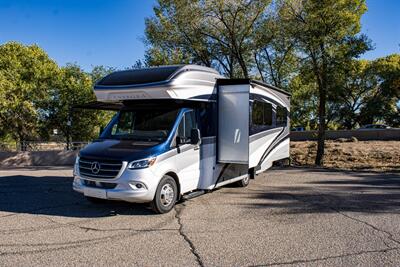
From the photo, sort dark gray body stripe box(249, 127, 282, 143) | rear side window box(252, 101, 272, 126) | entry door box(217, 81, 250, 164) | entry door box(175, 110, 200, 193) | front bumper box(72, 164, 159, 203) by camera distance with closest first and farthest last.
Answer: front bumper box(72, 164, 159, 203)
entry door box(175, 110, 200, 193)
entry door box(217, 81, 250, 164)
dark gray body stripe box(249, 127, 282, 143)
rear side window box(252, 101, 272, 126)

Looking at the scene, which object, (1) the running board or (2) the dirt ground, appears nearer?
(1) the running board

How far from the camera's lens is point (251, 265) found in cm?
500

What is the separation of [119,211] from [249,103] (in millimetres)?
3746


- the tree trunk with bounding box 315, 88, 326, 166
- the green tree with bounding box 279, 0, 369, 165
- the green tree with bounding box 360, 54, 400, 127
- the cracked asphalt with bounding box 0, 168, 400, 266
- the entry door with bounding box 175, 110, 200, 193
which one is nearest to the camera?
the cracked asphalt with bounding box 0, 168, 400, 266

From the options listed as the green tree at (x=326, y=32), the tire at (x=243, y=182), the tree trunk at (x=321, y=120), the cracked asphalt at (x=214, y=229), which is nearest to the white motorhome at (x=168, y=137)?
the tire at (x=243, y=182)

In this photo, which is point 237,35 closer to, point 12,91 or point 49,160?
point 49,160

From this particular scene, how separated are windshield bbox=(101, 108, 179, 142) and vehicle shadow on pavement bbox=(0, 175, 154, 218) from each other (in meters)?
1.42

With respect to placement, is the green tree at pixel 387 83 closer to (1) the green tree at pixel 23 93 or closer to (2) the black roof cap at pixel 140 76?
(1) the green tree at pixel 23 93

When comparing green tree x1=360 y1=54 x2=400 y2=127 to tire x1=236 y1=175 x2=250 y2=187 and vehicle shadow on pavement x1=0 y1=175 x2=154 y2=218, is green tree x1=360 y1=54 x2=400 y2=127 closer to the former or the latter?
tire x1=236 y1=175 x2=250 y2=187

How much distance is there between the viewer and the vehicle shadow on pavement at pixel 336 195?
27.0 feet

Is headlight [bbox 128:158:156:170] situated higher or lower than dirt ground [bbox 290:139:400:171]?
higher

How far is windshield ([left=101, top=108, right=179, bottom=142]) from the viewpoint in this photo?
8165mm

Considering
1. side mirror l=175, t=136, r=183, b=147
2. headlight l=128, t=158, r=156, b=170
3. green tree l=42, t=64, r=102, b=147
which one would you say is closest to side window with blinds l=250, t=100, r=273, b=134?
side mirror l=175, t=136, r=183, b=147

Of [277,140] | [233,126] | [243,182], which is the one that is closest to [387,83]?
[277,140]
